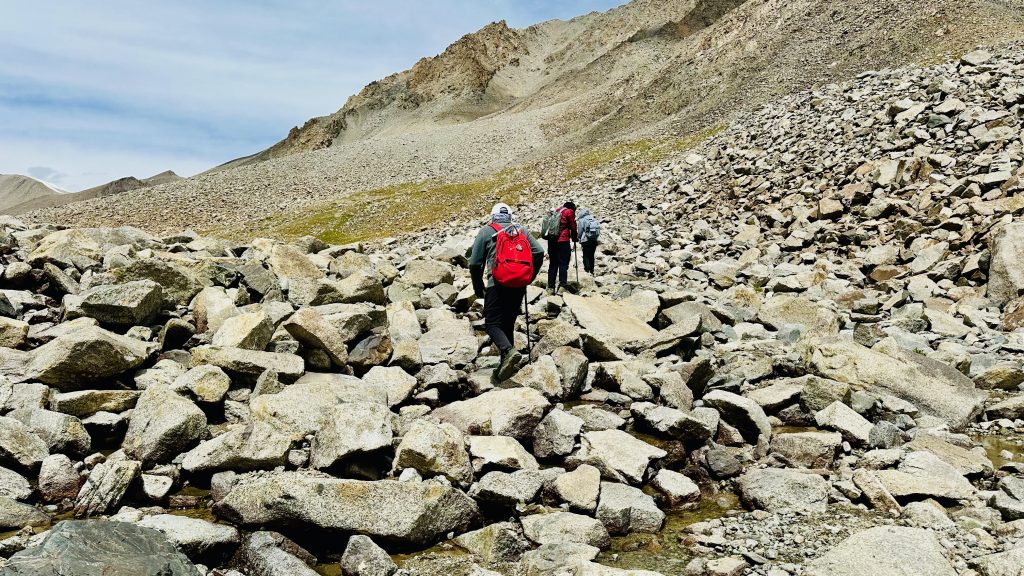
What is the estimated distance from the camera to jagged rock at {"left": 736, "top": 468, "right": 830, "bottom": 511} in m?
6.33

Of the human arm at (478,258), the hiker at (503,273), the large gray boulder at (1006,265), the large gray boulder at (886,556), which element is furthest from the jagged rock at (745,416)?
the large gray boulder at (1006,265)

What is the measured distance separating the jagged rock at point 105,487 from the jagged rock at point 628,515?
4.76 meters

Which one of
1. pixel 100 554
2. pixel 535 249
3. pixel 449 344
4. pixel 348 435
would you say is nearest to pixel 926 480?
pixel 348 435

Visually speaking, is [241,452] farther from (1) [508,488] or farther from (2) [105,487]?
(1) [508,488]

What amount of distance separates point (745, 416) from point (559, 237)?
8.17 metres

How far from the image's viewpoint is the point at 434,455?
6578 mm

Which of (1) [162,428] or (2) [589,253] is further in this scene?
(2) [589,253]

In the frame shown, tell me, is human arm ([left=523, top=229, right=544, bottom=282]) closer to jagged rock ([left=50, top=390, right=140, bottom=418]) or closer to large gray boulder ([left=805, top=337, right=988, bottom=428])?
large gray boulder ([left=805, top=337, right=988, bottom=428])

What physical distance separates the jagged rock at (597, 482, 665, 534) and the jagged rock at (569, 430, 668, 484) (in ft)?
1.86

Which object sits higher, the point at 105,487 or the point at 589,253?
the point at 105,487

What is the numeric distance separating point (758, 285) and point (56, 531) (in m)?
16.3

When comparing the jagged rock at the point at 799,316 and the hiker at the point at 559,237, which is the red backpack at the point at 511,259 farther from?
the jagged rock at the point at 799,316

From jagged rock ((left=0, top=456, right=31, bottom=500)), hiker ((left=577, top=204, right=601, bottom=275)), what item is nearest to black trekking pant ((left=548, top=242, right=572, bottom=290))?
hiker ((left=577, top=204, right=601, bottom=275))

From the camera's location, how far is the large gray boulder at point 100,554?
4195mm
